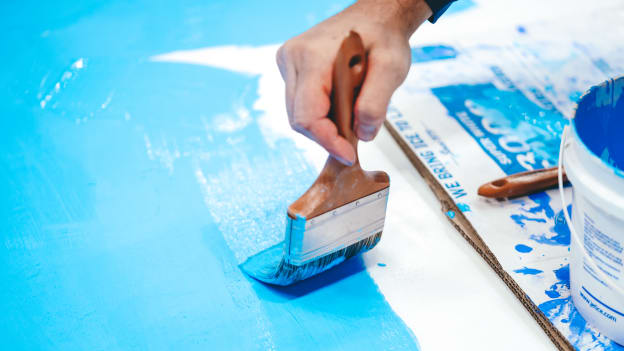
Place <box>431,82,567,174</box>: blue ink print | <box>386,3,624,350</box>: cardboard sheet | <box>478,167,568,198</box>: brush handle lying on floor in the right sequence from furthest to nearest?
1. <box>431,82,567,174</box>: blue ink print
2. <box>478,167,568,198</box>: brush handle lying on floor
3. <box>386,3,624,350</box>: cardboard sheet

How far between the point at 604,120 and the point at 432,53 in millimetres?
718

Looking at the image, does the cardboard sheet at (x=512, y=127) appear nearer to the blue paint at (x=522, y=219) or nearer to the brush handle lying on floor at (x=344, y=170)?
the blue paint at (x=522, y=219)

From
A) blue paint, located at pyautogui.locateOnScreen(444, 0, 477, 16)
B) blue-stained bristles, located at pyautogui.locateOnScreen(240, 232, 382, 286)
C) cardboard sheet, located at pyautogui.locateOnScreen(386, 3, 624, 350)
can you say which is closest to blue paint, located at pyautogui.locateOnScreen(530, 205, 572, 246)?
cardboard sheet, located at pyautogui.locateOnScreen(386, 3, 624, 350)

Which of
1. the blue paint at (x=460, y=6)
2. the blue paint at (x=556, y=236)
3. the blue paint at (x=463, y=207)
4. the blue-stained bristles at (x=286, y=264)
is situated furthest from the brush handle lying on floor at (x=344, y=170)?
the blue paint at (x=460, y=6)

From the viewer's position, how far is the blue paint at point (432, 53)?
Result: 5.19 feet

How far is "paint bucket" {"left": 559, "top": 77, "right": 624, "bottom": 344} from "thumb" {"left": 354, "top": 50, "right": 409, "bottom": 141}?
264mm

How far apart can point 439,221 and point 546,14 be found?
3.15ft

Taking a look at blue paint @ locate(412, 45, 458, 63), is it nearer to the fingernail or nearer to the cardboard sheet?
the cardboard sheet

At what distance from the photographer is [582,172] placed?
2.66 feet

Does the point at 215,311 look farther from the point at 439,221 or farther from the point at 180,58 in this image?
the point at 180,58

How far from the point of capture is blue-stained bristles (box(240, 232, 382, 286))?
0.99 metres

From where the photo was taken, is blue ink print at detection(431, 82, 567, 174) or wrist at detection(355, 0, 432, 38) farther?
blue ink print at detection(431, 82, 567, 174)

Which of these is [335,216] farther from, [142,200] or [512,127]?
[512,127]

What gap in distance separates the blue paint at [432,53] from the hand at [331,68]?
2.04 feet
